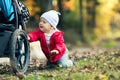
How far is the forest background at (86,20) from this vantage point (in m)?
33.9

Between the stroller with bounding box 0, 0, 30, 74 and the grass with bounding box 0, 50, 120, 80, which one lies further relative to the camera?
the stroller with bounding box 0, 0, 30, 74

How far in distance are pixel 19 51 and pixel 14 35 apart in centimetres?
Result: 44

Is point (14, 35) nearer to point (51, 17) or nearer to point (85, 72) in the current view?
point (51, 17)

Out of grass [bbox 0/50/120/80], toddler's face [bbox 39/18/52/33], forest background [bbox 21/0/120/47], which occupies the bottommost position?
forest background [bbox 21/0/120/47]

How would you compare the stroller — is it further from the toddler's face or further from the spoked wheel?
the toddler's face

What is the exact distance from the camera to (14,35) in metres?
8.93

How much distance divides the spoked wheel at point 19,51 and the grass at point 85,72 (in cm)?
18

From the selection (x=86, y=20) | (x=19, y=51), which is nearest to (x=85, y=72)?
(x=19, y=51)

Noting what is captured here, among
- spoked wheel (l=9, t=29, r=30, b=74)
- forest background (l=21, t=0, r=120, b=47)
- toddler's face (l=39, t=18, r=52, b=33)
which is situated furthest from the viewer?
forest background (l=21, t=0, r=120, b=47)

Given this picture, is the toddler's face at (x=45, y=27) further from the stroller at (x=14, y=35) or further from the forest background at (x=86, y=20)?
the forest background at (x=86, y=20)

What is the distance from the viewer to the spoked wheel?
8828 millimetres

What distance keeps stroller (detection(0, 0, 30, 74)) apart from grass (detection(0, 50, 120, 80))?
0.26 meters

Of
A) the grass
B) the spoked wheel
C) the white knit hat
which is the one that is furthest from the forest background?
the spoked wheel

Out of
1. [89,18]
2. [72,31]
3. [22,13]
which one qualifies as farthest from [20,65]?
[89,18]
